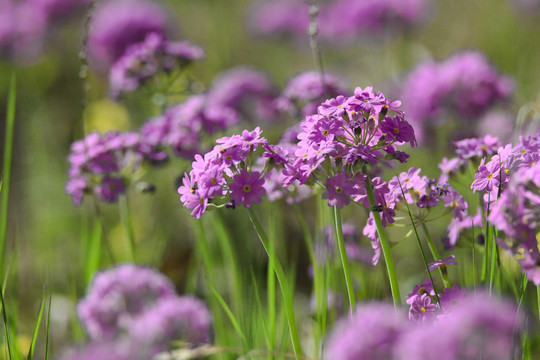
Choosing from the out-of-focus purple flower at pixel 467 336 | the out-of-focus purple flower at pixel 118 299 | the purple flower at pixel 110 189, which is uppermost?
the purple flower at pixel 110 189

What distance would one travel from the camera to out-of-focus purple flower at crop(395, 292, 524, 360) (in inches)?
44.8

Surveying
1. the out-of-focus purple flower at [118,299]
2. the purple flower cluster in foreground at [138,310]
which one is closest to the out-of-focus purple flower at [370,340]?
the purple flower cluster in foreground at [138,310]

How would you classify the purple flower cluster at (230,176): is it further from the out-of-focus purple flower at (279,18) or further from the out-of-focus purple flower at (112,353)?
the out-of-focus purple flower at (279,18)

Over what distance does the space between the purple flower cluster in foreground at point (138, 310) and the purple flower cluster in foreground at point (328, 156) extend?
485 mm

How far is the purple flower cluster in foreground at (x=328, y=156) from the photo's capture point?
1851mm

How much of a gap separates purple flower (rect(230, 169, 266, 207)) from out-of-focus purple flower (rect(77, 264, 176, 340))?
0.83 meters

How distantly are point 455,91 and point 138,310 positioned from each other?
2.63 m

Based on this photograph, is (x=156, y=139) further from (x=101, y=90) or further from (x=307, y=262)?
(x=101, y=90)

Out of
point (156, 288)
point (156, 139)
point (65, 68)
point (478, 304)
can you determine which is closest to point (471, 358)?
point (478, 304)

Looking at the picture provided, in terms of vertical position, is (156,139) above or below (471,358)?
above

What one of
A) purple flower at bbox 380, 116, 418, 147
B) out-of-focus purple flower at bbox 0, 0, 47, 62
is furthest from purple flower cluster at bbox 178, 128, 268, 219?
out-of-focus purple flower at bbox 0, 0, 47, 62

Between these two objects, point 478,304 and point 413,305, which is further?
point 413,305

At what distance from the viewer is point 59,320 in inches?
153

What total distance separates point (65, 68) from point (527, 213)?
698 cm
